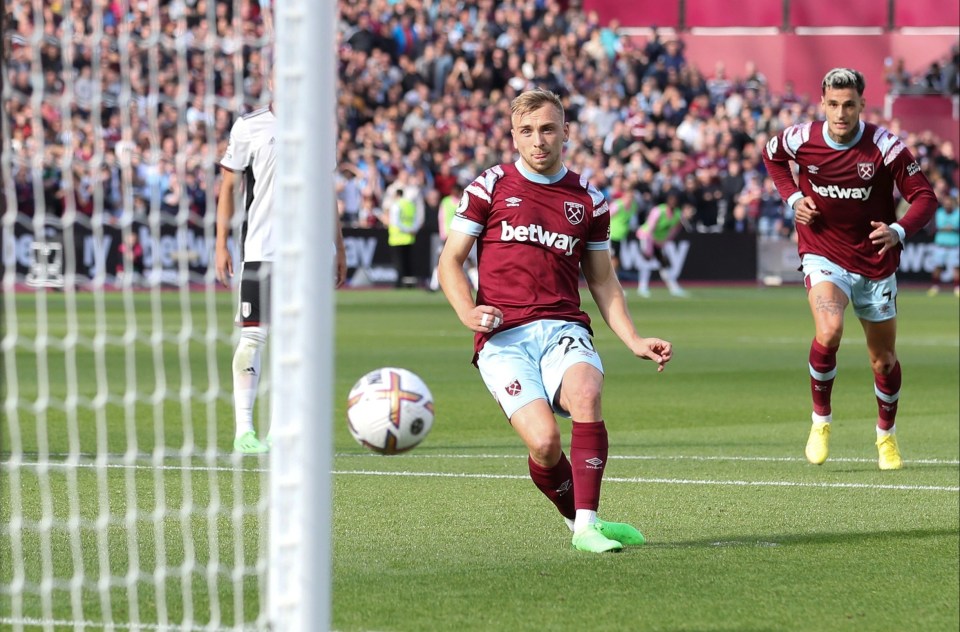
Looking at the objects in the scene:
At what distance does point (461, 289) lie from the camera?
22.4 feet

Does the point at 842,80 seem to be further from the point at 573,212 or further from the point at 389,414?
the point at 389,414

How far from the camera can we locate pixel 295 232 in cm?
426

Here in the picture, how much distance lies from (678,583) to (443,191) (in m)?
26.8

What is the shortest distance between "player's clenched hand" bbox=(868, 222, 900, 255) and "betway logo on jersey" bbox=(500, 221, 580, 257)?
110 inches

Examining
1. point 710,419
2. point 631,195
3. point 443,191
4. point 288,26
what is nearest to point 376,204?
point 443,191

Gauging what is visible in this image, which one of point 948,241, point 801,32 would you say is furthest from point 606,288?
point 801,32

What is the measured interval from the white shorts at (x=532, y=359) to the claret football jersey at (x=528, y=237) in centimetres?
5

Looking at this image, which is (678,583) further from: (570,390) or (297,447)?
(297,447)

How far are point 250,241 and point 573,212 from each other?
2.94 meters

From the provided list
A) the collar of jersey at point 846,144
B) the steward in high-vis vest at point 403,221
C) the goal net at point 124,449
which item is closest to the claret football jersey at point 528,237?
the goal net at point 124,449

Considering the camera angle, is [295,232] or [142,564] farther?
[142,564]

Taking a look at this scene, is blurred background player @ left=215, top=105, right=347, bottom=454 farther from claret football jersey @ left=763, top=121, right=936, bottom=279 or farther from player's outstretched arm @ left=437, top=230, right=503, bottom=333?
claret football jersey @ left=763, top=121, right=936, bottom=279

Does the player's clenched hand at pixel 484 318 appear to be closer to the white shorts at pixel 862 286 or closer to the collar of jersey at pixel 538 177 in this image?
the collar of jersey at pixel 538 177

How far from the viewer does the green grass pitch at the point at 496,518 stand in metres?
5.46
